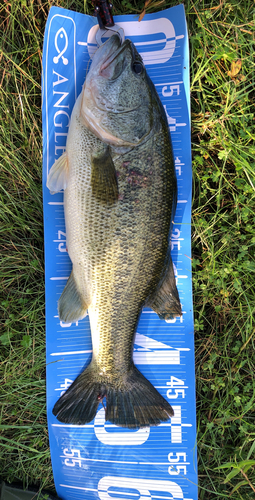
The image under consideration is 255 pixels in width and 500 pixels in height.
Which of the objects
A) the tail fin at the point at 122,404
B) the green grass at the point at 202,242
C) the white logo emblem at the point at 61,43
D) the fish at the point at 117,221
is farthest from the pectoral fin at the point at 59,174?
the tail fin at the point at 122,404

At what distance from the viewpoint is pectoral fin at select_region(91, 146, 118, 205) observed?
1.65 meters

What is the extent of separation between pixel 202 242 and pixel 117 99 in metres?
1.19

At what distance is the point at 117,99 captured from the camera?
1.69m

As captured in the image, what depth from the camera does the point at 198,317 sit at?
89.5 inches

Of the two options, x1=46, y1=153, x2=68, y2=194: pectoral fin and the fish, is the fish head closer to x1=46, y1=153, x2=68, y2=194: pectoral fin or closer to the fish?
the fish

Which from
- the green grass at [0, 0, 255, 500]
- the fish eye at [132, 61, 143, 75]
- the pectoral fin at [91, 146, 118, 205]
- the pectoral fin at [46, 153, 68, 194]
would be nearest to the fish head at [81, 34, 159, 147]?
the fish eye at [132, 61, 143, 75]

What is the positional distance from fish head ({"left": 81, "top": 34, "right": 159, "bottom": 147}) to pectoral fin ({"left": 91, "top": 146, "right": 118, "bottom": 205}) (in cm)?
11

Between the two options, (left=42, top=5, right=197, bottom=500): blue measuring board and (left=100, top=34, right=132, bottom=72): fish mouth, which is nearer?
(left=100, top=34, right=132, bottom=72): fish mouth

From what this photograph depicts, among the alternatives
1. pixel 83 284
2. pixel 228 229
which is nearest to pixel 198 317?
pixel 228 229

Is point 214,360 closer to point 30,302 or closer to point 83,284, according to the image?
point 83,284

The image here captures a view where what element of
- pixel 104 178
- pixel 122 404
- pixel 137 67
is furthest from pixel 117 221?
pixel 122 404

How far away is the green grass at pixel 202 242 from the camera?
214 cm

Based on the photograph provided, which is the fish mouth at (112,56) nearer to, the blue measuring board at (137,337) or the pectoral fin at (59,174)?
the blue measuring board at (137,337)

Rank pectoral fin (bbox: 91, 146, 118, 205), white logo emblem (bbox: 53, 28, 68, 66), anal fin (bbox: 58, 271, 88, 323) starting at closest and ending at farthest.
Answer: pectoral fin (bbox: 91, 146, 118, 205)
anal fin (bbox: 58, 271, 88, 323)
white logo emblem (bbox: 53, 28, 68, 66)
